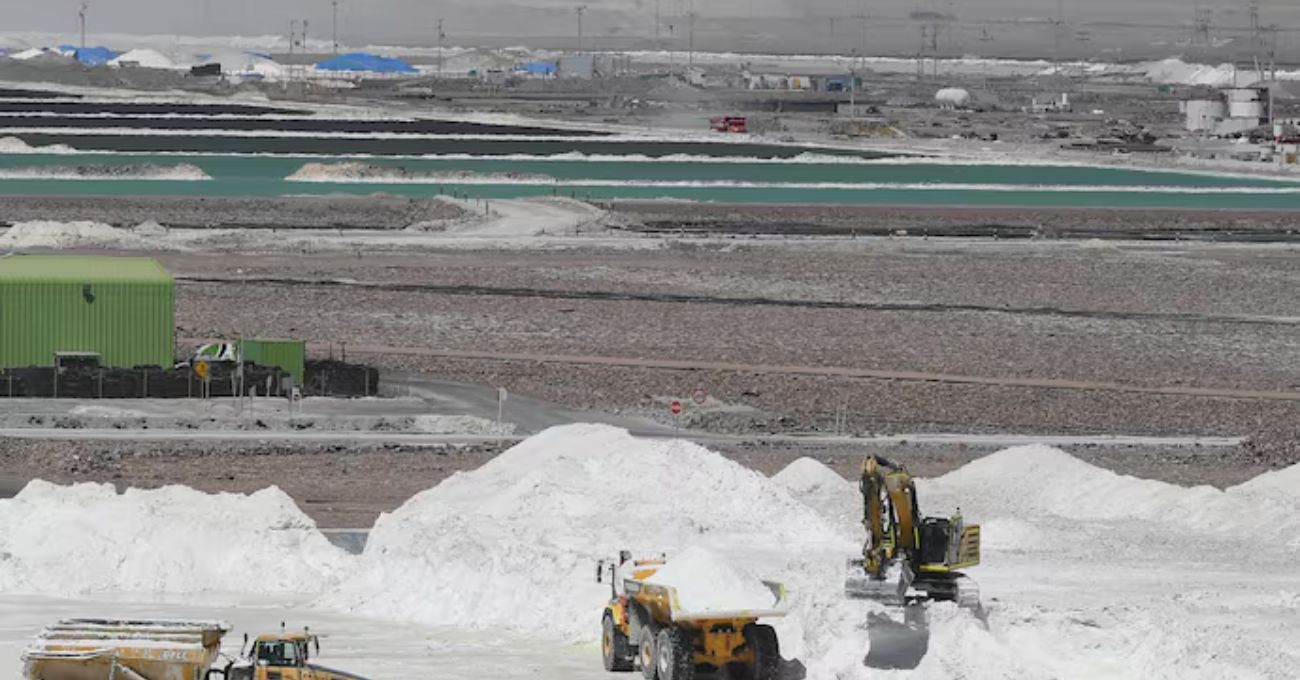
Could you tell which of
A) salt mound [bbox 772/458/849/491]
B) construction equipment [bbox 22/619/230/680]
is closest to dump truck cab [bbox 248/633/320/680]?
construction equipment [bbox 22/619/230/680]

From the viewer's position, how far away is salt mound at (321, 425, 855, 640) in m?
38.0

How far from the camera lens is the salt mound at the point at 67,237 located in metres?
106

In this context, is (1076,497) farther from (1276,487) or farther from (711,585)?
(711,585)

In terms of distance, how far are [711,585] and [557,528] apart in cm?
913

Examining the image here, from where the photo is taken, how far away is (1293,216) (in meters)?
140

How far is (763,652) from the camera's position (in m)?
32.9

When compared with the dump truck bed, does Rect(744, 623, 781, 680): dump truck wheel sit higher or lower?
lower

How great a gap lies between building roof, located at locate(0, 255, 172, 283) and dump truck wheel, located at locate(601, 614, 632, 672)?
3433 cm

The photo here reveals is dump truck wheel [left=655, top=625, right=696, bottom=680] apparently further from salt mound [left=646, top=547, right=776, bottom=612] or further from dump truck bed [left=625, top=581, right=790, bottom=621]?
salt mound [left=646, top=547, right=776, bottom=612]

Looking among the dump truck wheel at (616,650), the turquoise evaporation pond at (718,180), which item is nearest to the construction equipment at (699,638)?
the dump truck wheel at (616,650)

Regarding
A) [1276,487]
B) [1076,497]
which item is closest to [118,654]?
[1076,497]

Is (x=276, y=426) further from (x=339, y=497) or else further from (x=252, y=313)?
(x=252, y=313)

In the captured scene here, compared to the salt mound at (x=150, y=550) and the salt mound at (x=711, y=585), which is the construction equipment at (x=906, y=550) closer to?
the salt mound at (x=711, y=585)

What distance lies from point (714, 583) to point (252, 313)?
53.6m
